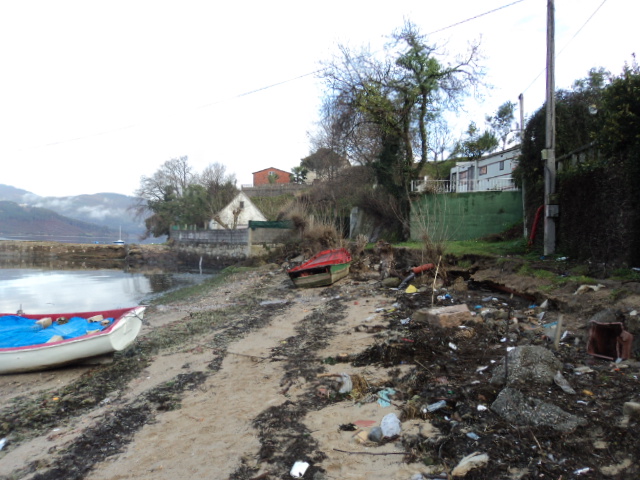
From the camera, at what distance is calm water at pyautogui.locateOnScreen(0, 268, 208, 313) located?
16844mm

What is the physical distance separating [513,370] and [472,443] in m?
1.21

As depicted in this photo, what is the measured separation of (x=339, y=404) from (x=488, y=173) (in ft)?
86.8

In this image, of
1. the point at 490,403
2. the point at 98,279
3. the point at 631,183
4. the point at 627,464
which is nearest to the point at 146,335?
the point at 490,403

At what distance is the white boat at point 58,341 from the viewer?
6875mm

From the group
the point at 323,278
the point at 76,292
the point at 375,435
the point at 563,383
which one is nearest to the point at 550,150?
the point at 563,383

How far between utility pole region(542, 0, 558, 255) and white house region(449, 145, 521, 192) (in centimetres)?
623

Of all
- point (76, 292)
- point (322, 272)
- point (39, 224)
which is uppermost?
point (39, 224)

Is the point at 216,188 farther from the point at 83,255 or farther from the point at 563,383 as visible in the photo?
the point at 563,383

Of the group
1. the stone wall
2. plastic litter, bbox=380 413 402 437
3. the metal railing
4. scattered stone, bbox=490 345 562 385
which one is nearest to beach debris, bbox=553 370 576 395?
scattered stone, bbox=490 345 562 385

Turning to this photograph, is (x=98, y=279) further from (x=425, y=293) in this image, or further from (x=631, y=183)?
(x=631, y=183)

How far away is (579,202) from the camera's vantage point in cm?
950

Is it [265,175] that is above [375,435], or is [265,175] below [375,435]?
above

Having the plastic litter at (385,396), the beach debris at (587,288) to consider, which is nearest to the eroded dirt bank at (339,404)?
the plastic litter at (385,396)

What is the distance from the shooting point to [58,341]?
6.97 meters
